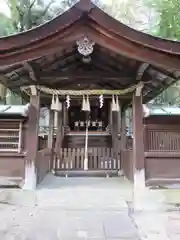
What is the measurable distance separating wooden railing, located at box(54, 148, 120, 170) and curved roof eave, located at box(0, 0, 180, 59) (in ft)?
16.2

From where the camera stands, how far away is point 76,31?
177 inches

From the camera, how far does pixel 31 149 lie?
17.9ft

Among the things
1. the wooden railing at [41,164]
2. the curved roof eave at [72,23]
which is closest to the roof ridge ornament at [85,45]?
the curved roof eave at [72,23]

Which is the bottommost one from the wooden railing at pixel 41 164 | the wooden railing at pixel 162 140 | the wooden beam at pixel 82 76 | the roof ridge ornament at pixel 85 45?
the wooden railing at pixel 41 164

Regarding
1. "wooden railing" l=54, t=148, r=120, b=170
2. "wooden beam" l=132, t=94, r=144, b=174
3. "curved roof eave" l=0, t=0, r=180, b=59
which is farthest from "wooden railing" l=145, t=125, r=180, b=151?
"wooden railing" l=54, t=148, r=120, b=170

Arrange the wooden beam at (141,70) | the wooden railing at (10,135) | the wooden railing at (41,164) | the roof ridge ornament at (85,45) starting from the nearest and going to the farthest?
1. the roof ridge ornament at (85,45)
2. the wooden beam at (141,70)
3. the wooden railing at (10,135)
4. the wooden railing at (41,164)

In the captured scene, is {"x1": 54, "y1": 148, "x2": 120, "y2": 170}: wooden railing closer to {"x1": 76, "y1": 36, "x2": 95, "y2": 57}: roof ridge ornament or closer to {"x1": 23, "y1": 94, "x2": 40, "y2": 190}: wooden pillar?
{"x1": 23, "y1": 94, "x2": 40, "y2": 190}: wooden pillar

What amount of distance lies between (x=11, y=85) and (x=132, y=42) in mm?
3342

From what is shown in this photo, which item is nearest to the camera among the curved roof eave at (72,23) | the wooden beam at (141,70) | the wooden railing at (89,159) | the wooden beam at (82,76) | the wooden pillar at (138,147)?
the curved roof eave at (72,23)

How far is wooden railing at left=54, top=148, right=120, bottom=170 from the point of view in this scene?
8.65 meters

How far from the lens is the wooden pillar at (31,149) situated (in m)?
5.35

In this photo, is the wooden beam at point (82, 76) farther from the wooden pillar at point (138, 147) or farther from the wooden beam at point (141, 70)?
the wooden pillar at point (138, 147)

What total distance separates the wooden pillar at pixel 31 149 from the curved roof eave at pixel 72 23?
1.53 meters

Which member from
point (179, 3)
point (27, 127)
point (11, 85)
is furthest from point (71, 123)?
point (179, 3)
